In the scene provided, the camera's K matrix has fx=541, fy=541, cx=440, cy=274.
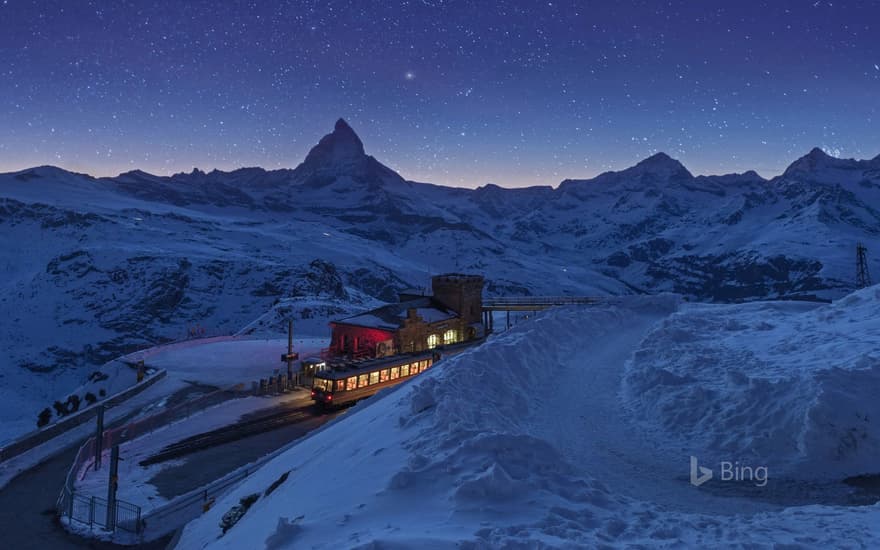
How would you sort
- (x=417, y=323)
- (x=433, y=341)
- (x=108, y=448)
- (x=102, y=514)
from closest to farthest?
(x=102, y=514) → (x=108, y=448) → (x=417, y=323) → (x=433, y=341)

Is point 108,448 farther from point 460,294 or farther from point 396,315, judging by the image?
point 460,294

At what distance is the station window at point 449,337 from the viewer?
54794 millimetres

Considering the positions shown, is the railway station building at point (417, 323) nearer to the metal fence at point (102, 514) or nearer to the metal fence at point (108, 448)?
the metal fence at point (108, 448)

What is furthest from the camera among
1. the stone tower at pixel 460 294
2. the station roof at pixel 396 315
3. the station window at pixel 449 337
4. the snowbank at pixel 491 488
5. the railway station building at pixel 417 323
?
the stone tower at pixel 460 294

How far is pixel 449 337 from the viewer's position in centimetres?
5550

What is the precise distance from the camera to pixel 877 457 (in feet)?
45.2

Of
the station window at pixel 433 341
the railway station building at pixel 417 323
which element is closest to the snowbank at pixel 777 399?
the railway station building at pixel 417 323

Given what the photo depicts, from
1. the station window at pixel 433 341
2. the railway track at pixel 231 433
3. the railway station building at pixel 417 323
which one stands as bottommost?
the railway track at pixel 231 433

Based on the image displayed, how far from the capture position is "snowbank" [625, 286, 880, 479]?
46.0 feet

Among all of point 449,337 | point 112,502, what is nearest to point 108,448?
point 112,502

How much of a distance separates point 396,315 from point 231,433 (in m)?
21.1

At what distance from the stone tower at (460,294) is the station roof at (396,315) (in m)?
0.98

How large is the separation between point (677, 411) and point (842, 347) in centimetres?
780

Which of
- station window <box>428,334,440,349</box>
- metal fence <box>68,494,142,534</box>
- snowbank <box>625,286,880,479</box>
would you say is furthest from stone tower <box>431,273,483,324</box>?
metal fence <box>68,494,142,534</box>
